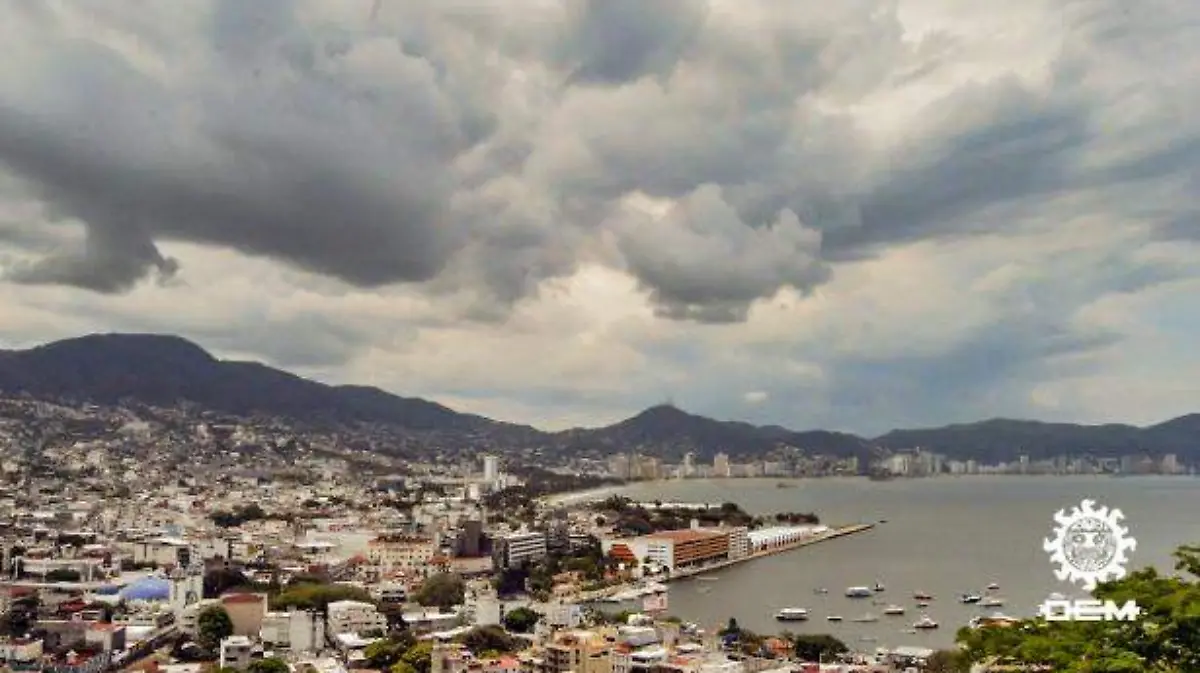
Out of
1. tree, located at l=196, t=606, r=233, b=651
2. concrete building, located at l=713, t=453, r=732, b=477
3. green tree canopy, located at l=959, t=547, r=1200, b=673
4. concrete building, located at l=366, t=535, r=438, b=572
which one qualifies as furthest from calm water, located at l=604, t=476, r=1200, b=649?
concrete building, located at l=713, t=453, r=732, b=477

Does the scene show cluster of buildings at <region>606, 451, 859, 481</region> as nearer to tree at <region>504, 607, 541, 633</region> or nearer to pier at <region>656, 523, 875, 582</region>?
pier at <region>656, 523, 875, 582</region>

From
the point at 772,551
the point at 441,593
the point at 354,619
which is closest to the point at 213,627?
the point at 354,619

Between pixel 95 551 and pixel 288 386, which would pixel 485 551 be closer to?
pixel 95 551

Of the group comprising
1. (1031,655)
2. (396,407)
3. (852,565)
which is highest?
(396,407)

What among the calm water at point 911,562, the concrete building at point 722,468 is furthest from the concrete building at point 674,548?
the concrete building at point 722,468

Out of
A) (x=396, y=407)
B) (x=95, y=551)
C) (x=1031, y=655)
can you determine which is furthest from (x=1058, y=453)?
(x=1031, y=655)

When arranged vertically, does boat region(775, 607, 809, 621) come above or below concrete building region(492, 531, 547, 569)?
below

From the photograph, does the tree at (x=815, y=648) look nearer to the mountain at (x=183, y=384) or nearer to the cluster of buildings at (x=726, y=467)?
the cluster of buildings at (x=726, y=467)
